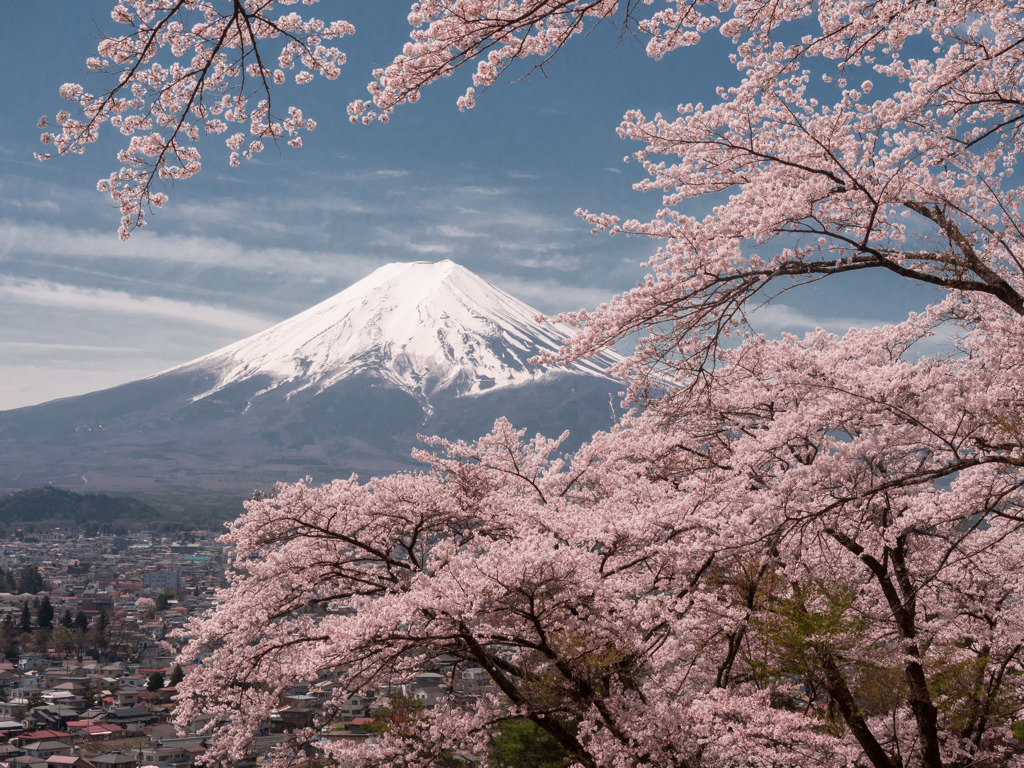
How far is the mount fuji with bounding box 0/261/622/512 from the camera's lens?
135075mm

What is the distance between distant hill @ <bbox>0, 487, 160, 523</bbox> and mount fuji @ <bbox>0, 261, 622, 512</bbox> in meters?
8.93

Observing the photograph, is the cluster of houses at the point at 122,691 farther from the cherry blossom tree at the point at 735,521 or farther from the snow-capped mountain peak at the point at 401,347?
the snow-capped mountain peak at the point at 401,347

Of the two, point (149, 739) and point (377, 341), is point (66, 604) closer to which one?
point (149, 739)

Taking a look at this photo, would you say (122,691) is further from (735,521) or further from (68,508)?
(68,508)

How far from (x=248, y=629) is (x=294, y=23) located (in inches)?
254

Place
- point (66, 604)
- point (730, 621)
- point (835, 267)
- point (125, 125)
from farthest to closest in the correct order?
1. point (66, 604)
2. point (730, 621)
3. point (835, 267)
4. point (125, 125)

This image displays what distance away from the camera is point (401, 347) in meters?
191

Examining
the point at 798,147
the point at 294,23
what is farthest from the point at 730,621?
the point at 294,23

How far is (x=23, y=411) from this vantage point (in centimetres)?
18300

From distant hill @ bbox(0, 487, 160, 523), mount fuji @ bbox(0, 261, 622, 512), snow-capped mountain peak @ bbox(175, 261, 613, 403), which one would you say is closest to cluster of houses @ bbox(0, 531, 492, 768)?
distant hill @ bbox(0, 487, 160, 523)

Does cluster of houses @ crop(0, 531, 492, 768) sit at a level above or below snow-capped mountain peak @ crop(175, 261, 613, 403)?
below

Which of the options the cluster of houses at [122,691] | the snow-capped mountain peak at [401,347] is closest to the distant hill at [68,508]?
the cluster of houses at [122,691]

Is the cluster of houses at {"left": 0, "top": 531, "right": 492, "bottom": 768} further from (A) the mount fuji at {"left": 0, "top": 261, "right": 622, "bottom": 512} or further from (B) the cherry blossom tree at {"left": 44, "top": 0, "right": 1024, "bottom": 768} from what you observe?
(A) the mount fuji at {"left": 0, "top": 261, "right": 622, "bottom": 512}

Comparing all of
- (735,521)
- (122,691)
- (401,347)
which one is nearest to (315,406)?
(401,347)
